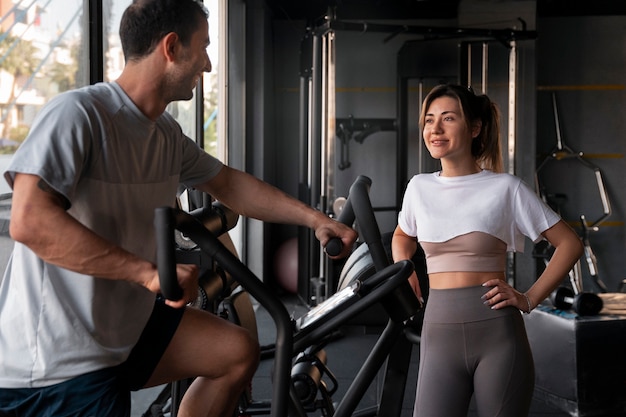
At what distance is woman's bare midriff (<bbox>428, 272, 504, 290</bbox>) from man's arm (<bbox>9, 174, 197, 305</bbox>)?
847mm

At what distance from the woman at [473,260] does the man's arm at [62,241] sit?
2.75ft

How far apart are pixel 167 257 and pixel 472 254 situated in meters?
0.96

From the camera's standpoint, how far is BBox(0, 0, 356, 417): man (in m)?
1.46

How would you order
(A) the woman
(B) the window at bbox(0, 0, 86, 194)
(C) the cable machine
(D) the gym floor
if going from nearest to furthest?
1. (A) the woman
2. (B) the window at bbox(0, 0, 86, 194)
3. (D) the gym floor
4. (C) the cable machine

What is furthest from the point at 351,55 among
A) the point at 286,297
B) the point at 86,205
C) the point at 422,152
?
the point at 86,205

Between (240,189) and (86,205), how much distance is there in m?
0.61

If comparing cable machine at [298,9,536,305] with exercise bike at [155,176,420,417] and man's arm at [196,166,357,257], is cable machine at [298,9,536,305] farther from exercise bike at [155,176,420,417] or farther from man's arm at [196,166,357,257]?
man's arm at [196,166,357,257]

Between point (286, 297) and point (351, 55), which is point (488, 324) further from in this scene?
point (351, 55)

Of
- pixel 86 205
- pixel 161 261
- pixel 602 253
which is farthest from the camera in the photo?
pixel 602 253

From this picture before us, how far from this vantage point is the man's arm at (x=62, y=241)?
1.44 metres

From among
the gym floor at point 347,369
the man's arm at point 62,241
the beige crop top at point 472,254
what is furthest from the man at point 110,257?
the gym floor at point 347,369

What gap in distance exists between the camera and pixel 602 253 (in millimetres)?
8344

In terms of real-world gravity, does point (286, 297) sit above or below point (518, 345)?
below

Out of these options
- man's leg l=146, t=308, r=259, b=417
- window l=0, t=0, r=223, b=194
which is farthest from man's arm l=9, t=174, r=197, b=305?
window l=0, t=0, r=223, b=194
